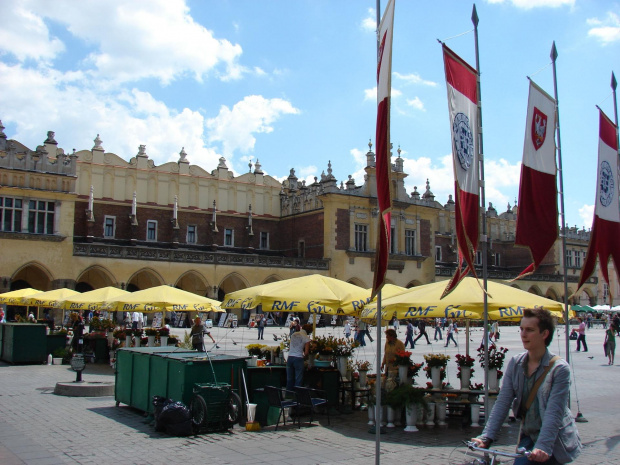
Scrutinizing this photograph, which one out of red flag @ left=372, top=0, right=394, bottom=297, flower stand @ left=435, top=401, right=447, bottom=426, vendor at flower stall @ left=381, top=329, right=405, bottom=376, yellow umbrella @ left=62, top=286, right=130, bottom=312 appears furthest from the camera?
yellow umbrella @ left=62, top=286, right=130, bottom=312

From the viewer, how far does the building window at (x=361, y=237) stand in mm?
47419

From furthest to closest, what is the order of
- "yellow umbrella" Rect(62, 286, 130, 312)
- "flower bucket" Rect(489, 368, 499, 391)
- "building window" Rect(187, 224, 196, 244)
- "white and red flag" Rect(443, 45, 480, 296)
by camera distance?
"building window" Rect(187, 224, 196, 244)
"yellow umbrella" Rect(62, 286, 130, 312)
"flower bucket" Rect(489, 368, 499, 391)
"white and red flag" Rect(443, 45, 480, 296)

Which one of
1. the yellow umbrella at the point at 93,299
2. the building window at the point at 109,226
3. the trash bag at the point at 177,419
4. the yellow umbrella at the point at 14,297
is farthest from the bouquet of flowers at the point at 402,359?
the building window at the point at 109,226

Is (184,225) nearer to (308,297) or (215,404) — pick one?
(308,297)

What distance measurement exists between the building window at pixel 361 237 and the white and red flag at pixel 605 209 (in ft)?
117

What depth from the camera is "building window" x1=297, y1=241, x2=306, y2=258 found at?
158ft

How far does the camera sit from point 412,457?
7.91 meters

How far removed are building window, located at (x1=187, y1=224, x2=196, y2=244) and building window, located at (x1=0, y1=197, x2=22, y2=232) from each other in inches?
513

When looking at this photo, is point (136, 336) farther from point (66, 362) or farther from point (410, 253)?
point (410, 253)

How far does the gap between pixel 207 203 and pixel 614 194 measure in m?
38.2

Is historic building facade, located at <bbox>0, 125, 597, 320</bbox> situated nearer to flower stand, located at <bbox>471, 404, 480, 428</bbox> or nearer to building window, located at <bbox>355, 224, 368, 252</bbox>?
building window, located at <bbox>355, 224, 368, 252</bbox>

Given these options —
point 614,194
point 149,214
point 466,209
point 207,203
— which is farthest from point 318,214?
point 466,209

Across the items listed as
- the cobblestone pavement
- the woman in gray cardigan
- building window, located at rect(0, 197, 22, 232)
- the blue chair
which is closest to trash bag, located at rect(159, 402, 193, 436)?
the cobblestone pavement

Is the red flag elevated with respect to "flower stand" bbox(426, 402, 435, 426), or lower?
elevated
